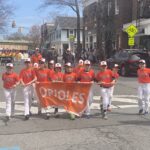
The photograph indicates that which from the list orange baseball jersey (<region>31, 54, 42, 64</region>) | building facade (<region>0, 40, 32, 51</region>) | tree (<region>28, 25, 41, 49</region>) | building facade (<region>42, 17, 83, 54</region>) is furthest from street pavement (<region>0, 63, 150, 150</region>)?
building facade (<region>0, 40, 32, 51</region>)

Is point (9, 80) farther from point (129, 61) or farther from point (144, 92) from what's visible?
point (129, 61)

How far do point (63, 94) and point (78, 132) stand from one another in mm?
2240

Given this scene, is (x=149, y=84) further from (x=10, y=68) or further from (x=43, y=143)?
(x=43, y=143)

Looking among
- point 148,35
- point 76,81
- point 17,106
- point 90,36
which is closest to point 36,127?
point 76,81

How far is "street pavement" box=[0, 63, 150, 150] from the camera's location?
28.1ft

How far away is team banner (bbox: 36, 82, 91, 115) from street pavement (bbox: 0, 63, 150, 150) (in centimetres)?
38

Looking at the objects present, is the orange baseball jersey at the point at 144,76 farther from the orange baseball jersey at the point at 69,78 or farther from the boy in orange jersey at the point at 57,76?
the boy in orange jersey at the point at 57,76

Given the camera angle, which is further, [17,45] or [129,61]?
[17,45]

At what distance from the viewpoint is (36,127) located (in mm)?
10375

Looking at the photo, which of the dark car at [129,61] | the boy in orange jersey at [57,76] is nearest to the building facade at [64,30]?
the dark car at [129,61]

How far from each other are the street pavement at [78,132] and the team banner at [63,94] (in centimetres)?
38

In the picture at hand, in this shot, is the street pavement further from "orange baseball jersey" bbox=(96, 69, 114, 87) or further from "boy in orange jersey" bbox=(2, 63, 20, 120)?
"orange baseball jersey" bbox=(96, 69, 114, 87)

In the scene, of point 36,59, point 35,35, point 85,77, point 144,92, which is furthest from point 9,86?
point 35,35

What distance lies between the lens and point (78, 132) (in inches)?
385
